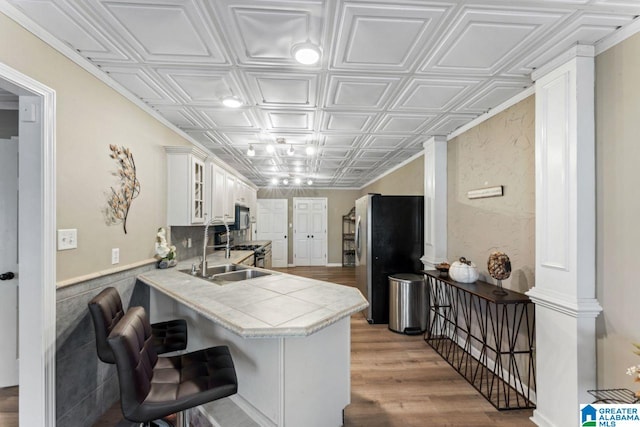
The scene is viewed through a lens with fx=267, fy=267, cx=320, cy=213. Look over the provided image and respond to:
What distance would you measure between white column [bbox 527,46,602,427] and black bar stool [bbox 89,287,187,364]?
2.58 meters

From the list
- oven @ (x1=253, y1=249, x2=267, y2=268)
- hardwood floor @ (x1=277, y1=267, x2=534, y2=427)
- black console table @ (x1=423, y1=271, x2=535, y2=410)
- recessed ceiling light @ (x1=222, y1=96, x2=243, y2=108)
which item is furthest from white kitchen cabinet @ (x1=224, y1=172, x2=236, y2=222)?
black console table @ (x1=423, y1=271, x2=535, y2=410)

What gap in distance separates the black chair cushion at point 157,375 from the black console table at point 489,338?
6.41 ft

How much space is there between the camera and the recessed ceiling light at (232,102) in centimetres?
224

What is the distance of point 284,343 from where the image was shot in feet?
4.87

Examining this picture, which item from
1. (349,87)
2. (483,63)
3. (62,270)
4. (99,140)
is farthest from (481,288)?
(99,140)

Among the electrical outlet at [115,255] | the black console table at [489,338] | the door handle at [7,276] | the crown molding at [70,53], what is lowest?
the black console table at [489,338]

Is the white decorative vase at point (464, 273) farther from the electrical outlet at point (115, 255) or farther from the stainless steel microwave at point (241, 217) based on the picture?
the stainless steel microwave at point (241, 217)

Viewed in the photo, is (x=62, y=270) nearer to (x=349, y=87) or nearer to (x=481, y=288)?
(x=349, y=87)

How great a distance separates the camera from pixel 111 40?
5.14 ft

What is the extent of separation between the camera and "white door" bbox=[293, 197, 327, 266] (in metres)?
7.94

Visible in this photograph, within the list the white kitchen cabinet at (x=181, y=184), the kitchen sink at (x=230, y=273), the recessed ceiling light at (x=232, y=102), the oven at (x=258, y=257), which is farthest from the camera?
the oven at (x=258, y=257)

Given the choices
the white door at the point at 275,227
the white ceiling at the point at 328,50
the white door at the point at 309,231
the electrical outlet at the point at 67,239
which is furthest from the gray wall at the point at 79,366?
the white door at the point at 309,231

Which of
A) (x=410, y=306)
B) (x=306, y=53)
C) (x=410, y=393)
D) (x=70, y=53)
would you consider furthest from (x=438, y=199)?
(x=70, y=53)

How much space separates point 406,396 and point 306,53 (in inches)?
104
